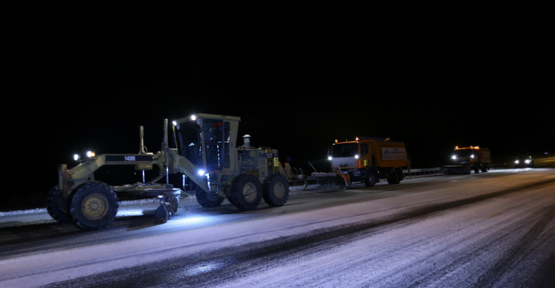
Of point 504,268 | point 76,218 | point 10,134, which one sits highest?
point 10,134

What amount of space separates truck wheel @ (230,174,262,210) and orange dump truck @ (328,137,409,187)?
8.29m

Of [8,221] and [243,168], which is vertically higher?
[243,168]

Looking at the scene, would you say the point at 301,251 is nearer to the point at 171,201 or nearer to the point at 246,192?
the point at 171,201

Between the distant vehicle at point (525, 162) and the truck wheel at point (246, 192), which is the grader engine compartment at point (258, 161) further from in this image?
the distant vehicle at point (525, 162)

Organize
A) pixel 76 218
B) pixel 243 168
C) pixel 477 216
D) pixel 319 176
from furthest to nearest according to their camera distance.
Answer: pixel 319 176 < pixel 243 168 < pixel 477 216 < pixel 76 218

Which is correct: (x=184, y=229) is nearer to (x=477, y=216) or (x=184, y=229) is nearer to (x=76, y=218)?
(x=76, y=218)

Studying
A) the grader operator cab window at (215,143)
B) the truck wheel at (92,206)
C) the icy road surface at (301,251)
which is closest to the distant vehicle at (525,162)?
the icy road surface at (301,251)

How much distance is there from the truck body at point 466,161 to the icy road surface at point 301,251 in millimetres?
21357

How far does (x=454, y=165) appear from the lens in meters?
30.6

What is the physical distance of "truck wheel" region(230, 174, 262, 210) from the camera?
35.3 feet

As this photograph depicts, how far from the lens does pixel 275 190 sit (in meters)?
11.9

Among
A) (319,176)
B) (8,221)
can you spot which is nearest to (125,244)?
(8,221)

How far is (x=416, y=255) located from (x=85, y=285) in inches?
180

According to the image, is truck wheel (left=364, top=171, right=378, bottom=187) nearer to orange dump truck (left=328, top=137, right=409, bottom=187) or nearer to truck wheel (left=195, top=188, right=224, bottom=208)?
orange dump truck (left=328, top=137, right=409, bottom=187)
